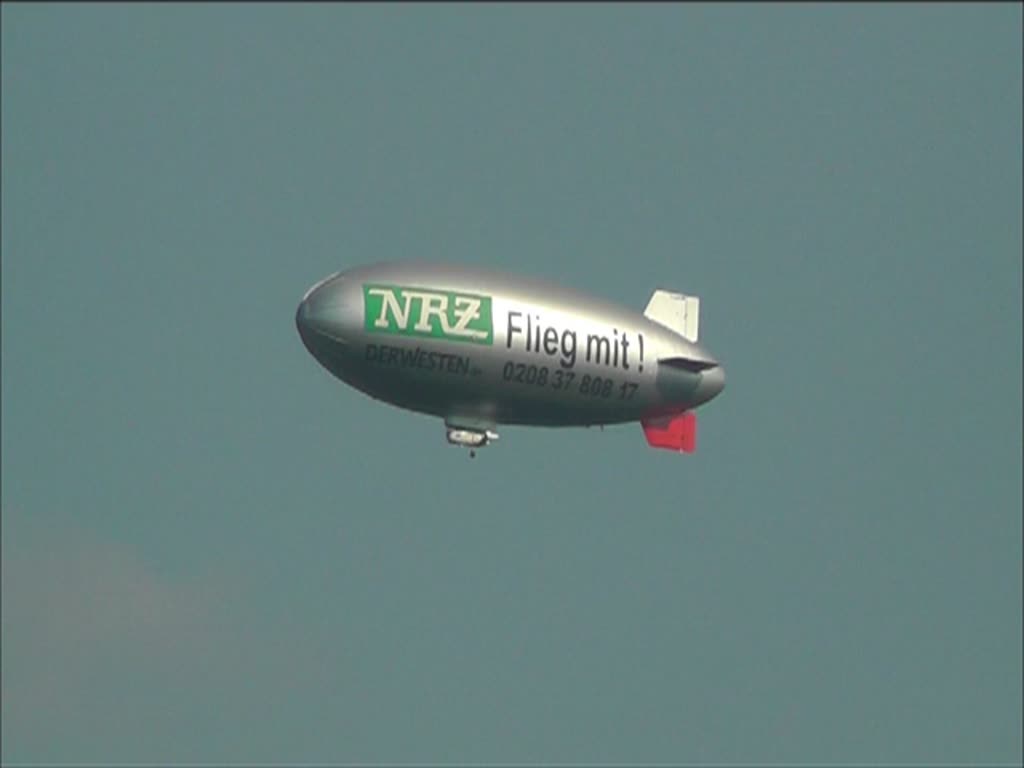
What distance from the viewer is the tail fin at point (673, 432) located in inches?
2662

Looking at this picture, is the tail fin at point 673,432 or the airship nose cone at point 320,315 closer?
the airship nose cone at point 320,315

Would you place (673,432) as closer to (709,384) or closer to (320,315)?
(709,384)

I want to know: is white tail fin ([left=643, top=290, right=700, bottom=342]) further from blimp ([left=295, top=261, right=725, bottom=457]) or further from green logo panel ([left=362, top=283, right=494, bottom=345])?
green logo panel ([left=362, top=283, right=494, bottom=345])

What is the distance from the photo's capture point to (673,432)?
6788 cm

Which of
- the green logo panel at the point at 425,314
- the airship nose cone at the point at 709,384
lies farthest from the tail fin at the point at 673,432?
the green logo panel at the point at 425,314

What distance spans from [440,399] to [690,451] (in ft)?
23.1

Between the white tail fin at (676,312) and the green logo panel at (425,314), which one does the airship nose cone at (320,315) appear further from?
the white tail fin at (676,312)

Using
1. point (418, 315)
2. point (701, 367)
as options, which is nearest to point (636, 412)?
point (701, 367)

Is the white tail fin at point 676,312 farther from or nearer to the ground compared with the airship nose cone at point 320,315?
farther from the ground

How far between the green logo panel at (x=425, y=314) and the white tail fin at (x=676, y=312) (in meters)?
6.03

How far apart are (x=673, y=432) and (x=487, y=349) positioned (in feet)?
20.9

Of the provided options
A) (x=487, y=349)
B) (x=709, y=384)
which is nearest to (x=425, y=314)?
(x=487, y=349)

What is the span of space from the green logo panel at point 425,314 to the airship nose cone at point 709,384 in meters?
5.92

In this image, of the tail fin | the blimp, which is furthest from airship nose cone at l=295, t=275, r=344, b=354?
the tail fin
